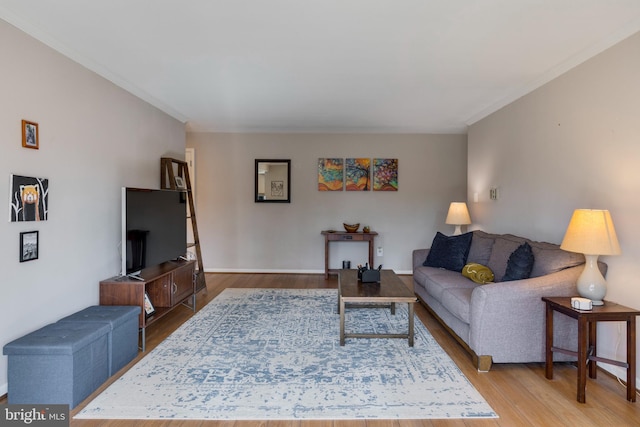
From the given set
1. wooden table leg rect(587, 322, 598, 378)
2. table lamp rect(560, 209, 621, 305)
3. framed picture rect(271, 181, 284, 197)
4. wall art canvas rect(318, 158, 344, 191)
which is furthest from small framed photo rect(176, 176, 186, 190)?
wooden table leg rect(587, 322, 598, 378)

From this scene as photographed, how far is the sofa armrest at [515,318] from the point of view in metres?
2.49

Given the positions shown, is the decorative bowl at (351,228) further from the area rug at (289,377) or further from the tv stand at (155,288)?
the tv stand at (155,288)

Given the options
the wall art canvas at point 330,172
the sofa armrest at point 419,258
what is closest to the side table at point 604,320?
the sofa armrest at point 419,258

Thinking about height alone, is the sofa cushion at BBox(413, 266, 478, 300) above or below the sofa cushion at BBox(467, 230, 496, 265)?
below

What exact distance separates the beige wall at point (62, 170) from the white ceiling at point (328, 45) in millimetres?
211

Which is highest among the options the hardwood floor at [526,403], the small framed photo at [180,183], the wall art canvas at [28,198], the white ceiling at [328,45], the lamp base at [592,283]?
the white ceiling at [328,45]

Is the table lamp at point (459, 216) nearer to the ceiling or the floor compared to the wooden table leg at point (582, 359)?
nearer to the ceiling

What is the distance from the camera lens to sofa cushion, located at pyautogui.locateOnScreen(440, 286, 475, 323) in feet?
8.87

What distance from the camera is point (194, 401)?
2.12 metres

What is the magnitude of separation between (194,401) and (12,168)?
1.93 metres

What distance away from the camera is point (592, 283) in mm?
2305

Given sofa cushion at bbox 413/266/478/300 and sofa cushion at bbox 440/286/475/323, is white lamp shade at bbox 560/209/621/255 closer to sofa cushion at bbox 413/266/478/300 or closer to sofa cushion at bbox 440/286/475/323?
sofa cushion at bbox 440/286/475/323

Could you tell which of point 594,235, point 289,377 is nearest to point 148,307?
point 289,377

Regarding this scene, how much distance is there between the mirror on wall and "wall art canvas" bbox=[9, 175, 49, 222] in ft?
11.6
